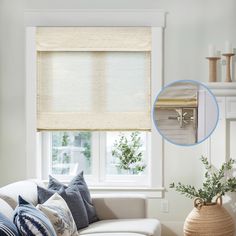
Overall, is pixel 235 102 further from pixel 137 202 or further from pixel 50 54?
pixel 50 54

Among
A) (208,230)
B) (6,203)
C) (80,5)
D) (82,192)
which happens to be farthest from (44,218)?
(80,5)

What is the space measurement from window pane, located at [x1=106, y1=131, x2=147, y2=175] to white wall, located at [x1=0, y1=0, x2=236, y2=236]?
0.97 feet

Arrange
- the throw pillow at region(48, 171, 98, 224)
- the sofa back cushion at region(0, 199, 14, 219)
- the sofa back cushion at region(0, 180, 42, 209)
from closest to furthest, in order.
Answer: the sofa back cushion at region(0, 199, 14, 219)
the sofa back cushion at region(0, 180, 42, 209)
the throw pillow at region(48, 171, 98, 224)

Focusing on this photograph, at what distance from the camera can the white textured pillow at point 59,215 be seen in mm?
3949

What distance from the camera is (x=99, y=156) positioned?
19.3 feet

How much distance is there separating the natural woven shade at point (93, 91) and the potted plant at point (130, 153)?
0.21 meters

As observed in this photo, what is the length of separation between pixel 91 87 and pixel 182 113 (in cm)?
90

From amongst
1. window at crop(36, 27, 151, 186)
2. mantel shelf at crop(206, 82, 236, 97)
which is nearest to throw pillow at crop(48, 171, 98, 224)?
window at crop(36, 27, 151, 186)

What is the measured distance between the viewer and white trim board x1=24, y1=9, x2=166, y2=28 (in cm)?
564

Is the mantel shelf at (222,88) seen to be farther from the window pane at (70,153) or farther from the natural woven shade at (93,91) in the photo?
the window pane at (70,153)

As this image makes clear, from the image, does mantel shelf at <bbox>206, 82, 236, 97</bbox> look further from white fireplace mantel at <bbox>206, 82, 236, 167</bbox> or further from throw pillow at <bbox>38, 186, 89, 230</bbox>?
throw pillow at <bbox>38, 186, 89, 230</bbox>

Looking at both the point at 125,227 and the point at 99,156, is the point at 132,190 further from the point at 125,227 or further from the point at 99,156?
the point at 125,227

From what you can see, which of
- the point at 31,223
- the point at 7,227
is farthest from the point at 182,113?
the point at 7,227

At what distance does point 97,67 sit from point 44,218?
7.66 feet
